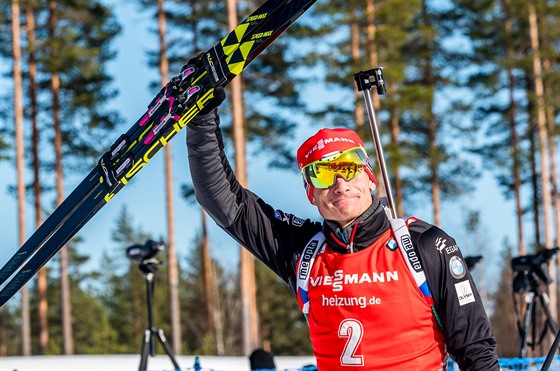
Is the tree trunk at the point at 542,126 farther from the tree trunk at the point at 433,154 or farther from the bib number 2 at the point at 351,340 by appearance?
the bib number 2 at the point at 351,340

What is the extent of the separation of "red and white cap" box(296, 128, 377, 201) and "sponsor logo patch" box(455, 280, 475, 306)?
0.51 meters

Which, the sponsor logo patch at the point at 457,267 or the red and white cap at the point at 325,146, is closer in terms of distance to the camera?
the sponsor logo patch at the point at 457,267

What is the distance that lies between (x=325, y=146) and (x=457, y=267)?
24.9 inches

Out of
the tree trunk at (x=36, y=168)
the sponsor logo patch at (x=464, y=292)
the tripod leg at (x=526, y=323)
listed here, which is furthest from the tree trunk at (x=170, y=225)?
the sponsor logo patch at (x=464, y=292)

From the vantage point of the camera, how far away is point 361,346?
7.75 feet

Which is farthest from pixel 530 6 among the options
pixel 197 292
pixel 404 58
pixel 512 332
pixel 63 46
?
pixel 197 292

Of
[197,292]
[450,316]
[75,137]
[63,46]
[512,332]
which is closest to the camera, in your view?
[450,316]

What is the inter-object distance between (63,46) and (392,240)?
60.6ft

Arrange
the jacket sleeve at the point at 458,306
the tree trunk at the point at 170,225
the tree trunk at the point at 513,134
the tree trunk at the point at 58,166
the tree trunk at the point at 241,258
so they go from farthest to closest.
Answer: the tree trunk at the point at 513,134, the tree trunk at the point at 58,166, the tree trunk at the point at 170,225, the tree trunk at the point at 241,258, the jacket sleeve at the point at 458,306

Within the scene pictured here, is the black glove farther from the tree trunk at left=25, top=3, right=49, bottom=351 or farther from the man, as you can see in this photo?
the tree trunk at left=25, top=3, right=49, bottom=351

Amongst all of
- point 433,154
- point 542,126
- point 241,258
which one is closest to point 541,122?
point 542,126

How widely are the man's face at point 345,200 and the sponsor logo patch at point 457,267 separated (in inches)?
13.9

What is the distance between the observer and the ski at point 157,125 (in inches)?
107

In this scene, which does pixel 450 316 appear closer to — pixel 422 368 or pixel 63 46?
pixel 422 368
